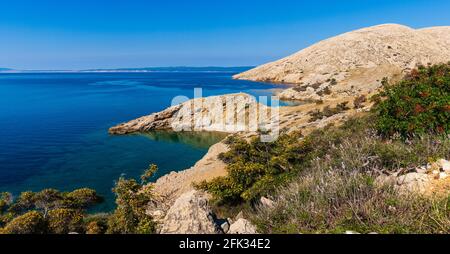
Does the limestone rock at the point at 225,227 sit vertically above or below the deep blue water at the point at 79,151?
above

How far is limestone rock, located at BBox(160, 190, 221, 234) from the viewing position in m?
7.42

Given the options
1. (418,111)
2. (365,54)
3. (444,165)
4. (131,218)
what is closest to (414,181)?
(444,165)

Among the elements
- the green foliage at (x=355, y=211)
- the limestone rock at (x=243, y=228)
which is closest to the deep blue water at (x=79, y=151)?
the limestone rock at (x=243, y=228)

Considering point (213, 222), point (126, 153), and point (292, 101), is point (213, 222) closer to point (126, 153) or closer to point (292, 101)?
point (126, 153)

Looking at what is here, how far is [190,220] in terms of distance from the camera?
7590 mm

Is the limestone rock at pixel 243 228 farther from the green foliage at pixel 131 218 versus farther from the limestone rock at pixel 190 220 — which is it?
the green foliage at pixel 131 218

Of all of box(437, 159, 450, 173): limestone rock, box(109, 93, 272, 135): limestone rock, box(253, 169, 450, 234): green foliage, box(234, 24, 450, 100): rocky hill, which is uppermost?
box(234, 24, 450, 100): rocky hill

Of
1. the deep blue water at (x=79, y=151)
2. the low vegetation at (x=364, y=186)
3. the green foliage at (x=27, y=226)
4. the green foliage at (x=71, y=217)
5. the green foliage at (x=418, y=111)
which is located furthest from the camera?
the deep blue water at (x=79, y=151)

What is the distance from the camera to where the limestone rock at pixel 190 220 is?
24.3 ft

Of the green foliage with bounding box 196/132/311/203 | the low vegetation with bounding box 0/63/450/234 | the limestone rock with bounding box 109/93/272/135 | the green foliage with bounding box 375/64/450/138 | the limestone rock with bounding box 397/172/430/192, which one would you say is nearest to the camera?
the low vegetation with bounding box 0/63/450/234

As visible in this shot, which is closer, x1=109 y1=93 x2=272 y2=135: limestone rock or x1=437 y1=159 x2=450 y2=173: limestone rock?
x1=437 y1=159 x2=450 y2=173: limestone rock

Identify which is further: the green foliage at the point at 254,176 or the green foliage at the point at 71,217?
the green foliage at the point at 254,176

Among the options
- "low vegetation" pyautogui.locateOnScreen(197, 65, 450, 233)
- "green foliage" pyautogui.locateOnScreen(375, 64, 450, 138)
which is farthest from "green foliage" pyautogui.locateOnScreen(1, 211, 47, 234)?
"green foliage" pyautogui.locateOnScreen(375, 64, 450, 138)

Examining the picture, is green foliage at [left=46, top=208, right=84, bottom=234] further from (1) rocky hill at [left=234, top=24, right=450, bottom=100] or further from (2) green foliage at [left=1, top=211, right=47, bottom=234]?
(1) rocky hill at [left=234, top=24, right=450, bottom=100]
